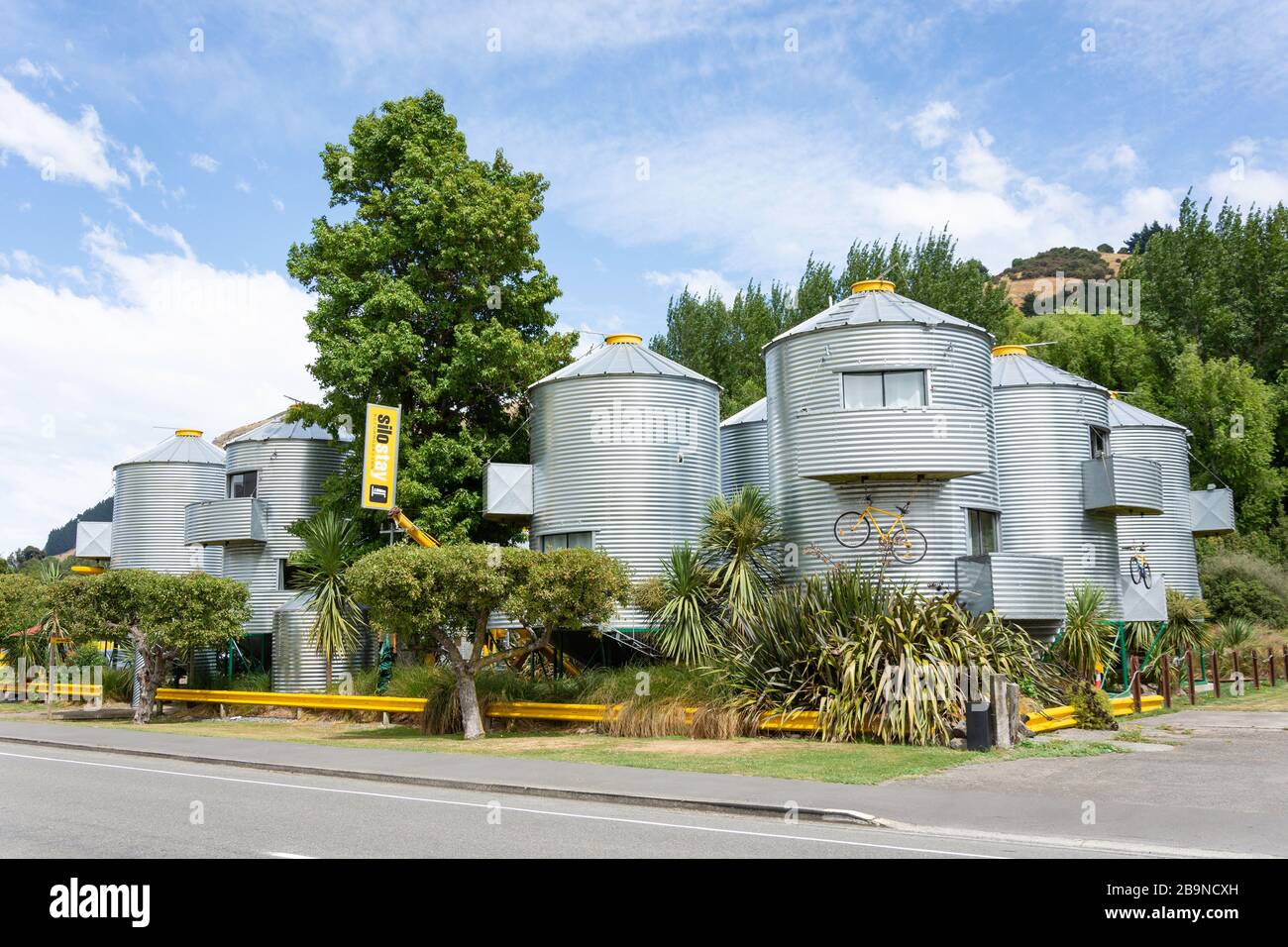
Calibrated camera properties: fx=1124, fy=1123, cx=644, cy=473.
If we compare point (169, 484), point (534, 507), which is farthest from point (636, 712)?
point (169, 484)

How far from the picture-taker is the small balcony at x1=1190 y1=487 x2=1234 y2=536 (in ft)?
132

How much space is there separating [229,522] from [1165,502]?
104 feet

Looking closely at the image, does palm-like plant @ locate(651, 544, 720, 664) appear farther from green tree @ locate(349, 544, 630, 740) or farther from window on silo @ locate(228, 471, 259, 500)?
window on silo @ locate(228, 471, 259, 500)

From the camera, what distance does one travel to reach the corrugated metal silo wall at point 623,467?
2880 centimetres

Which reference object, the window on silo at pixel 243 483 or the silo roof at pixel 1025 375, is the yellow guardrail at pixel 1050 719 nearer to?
the silo roof at pixel 1025 375

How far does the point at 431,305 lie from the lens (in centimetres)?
3319

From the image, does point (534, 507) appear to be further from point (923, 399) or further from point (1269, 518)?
point (1269, 518)

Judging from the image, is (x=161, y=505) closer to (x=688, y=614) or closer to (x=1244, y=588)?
(x=688, y=614)

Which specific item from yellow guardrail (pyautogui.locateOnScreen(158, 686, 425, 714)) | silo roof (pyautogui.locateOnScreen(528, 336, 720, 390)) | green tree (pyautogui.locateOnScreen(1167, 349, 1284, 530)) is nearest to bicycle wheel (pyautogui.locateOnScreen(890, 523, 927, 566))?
silo roof (pyautogui.locateOnScreen(528, 336, 720, 390))

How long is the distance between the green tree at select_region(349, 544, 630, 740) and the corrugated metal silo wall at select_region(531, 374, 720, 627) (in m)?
4.77

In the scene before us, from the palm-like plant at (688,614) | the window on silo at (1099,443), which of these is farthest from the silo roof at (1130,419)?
the palm-like plant at (688,614)

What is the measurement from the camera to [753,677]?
22.9m

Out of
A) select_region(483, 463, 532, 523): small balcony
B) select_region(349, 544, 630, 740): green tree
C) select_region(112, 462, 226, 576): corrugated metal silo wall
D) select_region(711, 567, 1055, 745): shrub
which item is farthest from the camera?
select_region(112, 462, 226, 576): corrugated metal silo wall

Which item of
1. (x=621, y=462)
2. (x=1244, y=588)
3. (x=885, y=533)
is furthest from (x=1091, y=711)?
(x=1244, y=588)
